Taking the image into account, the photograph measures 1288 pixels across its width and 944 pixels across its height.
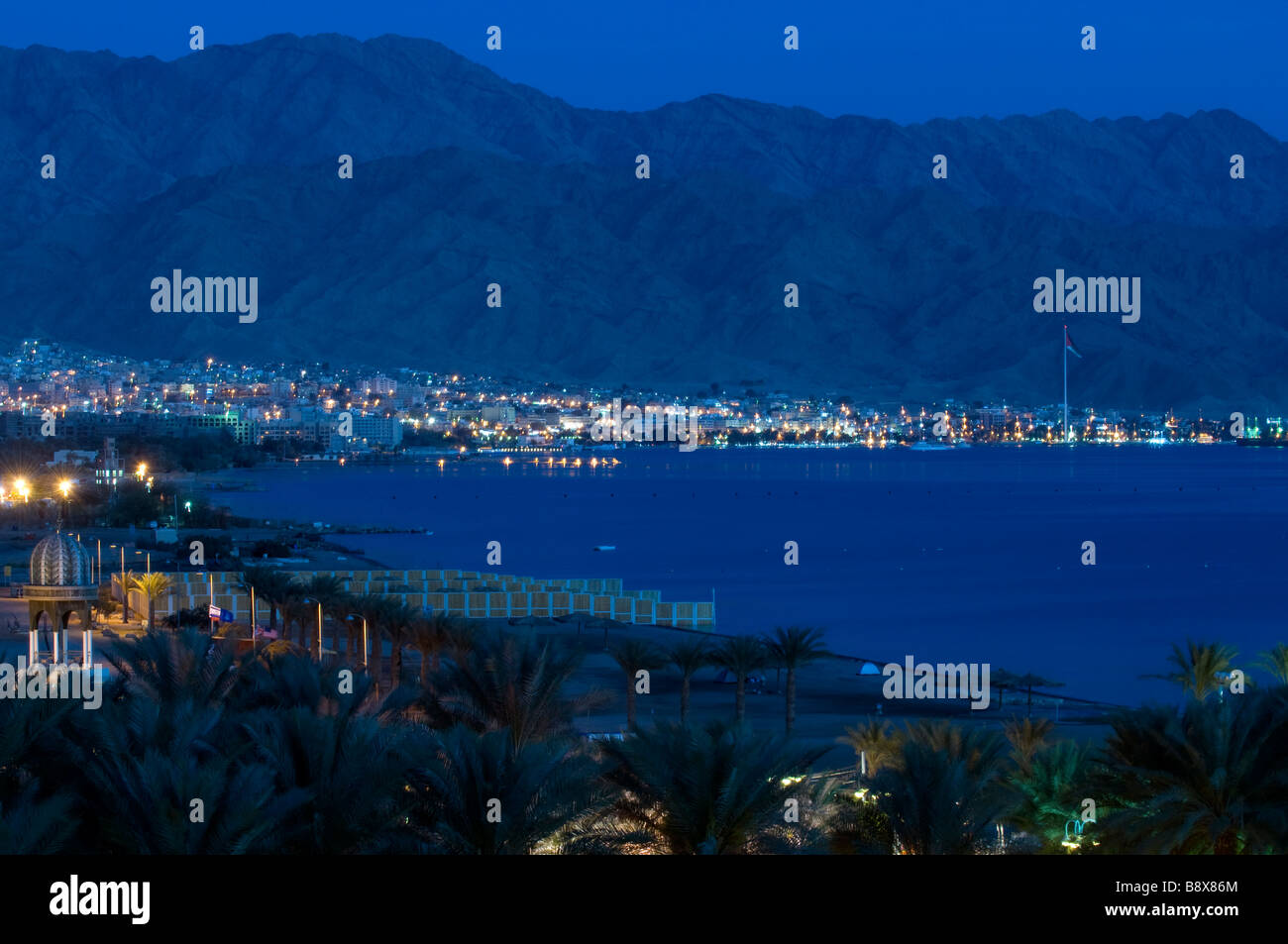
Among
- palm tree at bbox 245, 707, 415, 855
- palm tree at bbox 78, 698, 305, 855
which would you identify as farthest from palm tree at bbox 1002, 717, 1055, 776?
palm tree at bbox 78, 698, 305, 855

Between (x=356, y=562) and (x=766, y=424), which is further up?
(x=766, y=424)

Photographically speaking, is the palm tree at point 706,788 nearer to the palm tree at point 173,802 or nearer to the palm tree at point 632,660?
the palm tree at point 173,802

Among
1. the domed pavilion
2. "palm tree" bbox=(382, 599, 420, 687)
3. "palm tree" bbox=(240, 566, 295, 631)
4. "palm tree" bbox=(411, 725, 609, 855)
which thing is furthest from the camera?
"palm tree" bbox=(240, 566, 295, 631)

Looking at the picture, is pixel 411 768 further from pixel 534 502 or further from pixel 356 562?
pixel 534 502

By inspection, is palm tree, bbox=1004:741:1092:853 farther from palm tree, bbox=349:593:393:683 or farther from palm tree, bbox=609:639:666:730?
palm tree, bbox=349:593:393:683
